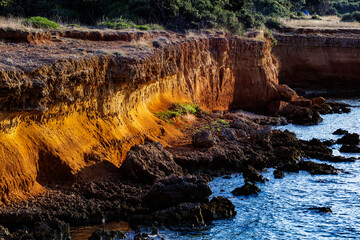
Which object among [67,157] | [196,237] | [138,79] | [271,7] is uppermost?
[271,7]

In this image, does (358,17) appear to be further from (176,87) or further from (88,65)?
(88,65)

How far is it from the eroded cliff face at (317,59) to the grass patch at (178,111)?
21067 mm

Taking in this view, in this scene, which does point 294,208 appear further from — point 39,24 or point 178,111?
point 39,24

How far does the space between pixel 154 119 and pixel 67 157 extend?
26.6 ft

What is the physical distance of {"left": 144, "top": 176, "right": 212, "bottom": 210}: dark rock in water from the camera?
17281mm

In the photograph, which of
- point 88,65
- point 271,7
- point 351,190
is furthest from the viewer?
point 271,7

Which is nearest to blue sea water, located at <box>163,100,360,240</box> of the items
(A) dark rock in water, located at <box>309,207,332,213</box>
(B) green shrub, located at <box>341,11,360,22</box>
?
(A) dark rock in water, located at <box>309,207,332,213</box>

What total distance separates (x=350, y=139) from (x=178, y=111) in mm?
8871

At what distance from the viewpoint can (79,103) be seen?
772 inches

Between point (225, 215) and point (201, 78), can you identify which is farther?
point (201, 78)

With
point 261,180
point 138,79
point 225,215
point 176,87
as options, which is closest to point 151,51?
point 138,79

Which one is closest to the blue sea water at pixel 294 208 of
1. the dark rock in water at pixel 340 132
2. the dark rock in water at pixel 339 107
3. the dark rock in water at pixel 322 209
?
the dark rock in water at pixel 322 209

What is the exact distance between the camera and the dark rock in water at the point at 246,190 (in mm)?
19766

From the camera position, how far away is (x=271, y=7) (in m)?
61.2
